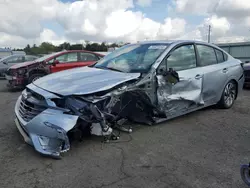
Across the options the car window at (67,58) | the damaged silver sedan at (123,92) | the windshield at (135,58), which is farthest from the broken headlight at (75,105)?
the car window at (67,58)

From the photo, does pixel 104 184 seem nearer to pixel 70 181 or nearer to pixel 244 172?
pixel 70 181

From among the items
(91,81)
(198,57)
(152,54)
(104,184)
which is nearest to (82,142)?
(91,81)

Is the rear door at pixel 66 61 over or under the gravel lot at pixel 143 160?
over

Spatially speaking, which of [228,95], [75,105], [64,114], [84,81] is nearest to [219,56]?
[228,95]

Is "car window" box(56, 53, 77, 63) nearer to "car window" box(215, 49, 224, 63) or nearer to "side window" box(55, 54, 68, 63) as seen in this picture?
"side window" box(55, 54, 68, 63)

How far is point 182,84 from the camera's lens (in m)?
4.29

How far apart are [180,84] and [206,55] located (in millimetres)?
1250

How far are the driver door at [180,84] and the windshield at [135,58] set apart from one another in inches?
8.8

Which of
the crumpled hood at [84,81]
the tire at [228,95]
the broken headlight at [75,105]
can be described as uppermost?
the crumpled hood at [84,81]

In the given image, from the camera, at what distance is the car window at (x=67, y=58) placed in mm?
9078

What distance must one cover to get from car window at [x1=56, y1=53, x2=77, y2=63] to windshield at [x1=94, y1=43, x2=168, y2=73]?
471 centimetres

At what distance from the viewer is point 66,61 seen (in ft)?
30.0

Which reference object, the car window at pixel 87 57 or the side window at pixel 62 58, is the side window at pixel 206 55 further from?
the side window at pixel 62 58

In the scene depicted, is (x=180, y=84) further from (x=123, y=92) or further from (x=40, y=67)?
(x=40, y=67)
